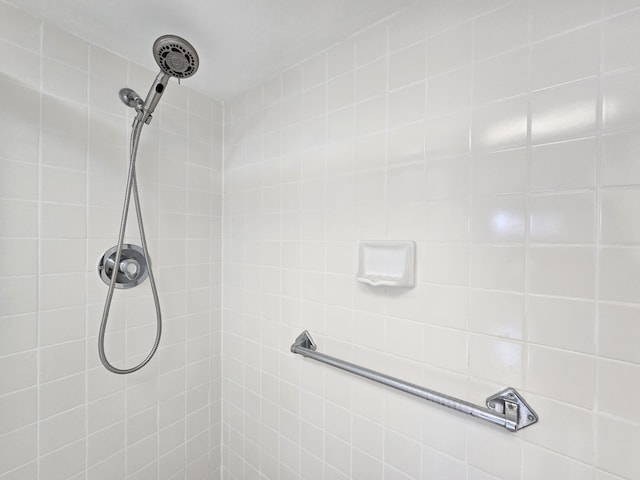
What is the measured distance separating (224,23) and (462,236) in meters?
1.00

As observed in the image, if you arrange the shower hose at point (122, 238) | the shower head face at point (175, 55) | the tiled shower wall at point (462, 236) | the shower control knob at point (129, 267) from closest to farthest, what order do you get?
the tiled shower wall at point (462, 236), the shower head face at point (175, 55), the shower hose at point (122, 238), the shower control knob at point (129, 267)

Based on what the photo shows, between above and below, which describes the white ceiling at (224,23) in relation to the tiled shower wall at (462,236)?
above

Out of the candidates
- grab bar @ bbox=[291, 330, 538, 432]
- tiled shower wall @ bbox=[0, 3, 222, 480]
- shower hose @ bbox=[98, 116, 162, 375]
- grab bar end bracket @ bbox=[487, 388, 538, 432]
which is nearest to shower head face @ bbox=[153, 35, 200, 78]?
shower hose @ bbox=[98, 116, 162, 375]

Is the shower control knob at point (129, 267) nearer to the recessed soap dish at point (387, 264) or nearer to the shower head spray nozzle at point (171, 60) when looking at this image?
the shower head spray nozzle at point (171, 60)

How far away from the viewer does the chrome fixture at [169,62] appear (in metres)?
0.78

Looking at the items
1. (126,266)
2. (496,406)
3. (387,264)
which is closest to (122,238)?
(126,266)

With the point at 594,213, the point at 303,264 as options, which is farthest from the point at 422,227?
the point at 303,264

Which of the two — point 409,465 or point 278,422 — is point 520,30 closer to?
point 409,465

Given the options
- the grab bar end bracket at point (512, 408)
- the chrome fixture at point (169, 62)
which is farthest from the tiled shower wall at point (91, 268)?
the grab bar end bracket at point (512, 408)

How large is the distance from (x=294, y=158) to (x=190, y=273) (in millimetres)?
724

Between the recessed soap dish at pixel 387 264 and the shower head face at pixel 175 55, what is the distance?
2.57ft

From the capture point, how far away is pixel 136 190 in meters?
1.03

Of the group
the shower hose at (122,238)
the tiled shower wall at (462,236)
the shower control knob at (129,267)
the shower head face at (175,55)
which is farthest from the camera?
the shower control knob at (129,267)

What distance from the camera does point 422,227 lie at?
79cm
